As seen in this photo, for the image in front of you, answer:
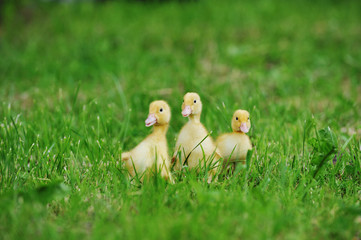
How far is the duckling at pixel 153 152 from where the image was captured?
7.43 feet

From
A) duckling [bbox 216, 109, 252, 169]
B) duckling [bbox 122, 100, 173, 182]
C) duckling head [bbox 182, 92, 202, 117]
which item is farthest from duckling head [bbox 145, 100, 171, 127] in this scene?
duckling [bbox 216, 109, 252, 169]

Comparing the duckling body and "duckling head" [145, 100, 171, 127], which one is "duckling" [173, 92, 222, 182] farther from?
"duckling head" [145, 100, 171, 127]

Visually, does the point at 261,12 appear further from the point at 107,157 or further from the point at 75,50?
the point at 107,157

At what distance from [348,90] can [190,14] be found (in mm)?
3209

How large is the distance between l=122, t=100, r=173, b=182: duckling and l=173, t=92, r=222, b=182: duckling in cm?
11

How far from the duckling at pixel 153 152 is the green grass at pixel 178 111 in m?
0.11

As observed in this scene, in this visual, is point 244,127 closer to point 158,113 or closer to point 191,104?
point 191,104

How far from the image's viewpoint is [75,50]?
5.30 m

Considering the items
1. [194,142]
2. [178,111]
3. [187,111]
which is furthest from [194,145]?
[178,111]

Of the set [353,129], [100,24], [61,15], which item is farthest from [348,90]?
[61,15]

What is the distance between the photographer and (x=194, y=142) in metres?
2.32

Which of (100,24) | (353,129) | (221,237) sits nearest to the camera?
(221,237)

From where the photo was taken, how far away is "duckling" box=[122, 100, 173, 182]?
227 cm

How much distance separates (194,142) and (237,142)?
252 mm
